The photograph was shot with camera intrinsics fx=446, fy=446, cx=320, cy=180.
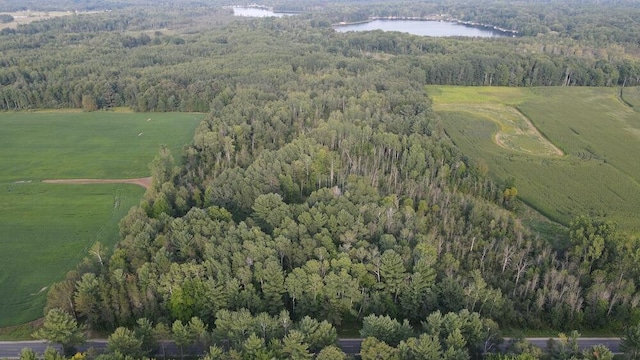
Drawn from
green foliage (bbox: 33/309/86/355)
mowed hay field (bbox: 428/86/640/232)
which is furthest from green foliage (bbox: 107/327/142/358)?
mowed hay field (bbox: 428/86/640/232)

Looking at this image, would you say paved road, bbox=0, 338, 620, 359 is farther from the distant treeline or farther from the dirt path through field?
the distant treeline

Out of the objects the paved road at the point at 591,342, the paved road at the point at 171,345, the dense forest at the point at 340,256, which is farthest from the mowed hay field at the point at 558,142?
the paved road at the point at 171,345

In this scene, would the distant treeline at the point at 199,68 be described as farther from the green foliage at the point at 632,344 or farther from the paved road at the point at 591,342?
Result: the green foliage at the point at 632,344

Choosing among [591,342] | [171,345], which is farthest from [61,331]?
[591,342]

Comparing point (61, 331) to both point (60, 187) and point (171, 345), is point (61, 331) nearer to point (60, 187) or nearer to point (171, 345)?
point (171, 345)

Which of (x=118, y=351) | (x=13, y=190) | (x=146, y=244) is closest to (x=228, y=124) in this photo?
(x=13, y=190)
